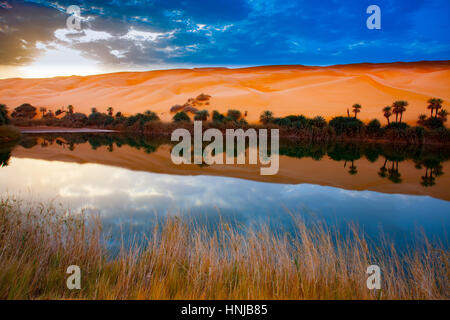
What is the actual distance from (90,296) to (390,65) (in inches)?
3305

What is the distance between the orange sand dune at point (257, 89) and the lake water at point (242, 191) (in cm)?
2774

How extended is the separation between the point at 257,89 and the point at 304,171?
161 ft

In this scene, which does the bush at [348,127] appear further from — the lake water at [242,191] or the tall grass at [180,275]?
the tall grass at [180,275]

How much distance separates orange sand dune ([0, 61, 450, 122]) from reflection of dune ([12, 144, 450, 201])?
2600cm

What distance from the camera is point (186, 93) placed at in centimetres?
5531

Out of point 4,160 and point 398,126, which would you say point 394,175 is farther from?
point 4,160

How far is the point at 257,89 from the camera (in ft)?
190

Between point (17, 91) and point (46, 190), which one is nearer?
point (46, 190)

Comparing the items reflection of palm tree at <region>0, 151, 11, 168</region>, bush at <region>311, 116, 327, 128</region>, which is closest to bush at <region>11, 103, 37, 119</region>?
reflection of palm tree at <region>0, 151, 11, 168</region>

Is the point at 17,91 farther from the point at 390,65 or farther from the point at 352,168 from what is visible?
the point at 390,65

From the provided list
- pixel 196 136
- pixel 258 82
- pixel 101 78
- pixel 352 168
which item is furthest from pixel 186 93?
pixel 352 168

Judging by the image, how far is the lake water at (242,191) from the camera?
5.88m

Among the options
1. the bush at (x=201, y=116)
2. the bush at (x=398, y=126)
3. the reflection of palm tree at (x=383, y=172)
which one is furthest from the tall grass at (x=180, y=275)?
the bush at (x=201, y=116)

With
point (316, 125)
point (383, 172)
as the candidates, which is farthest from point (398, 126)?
point (383, 172)
